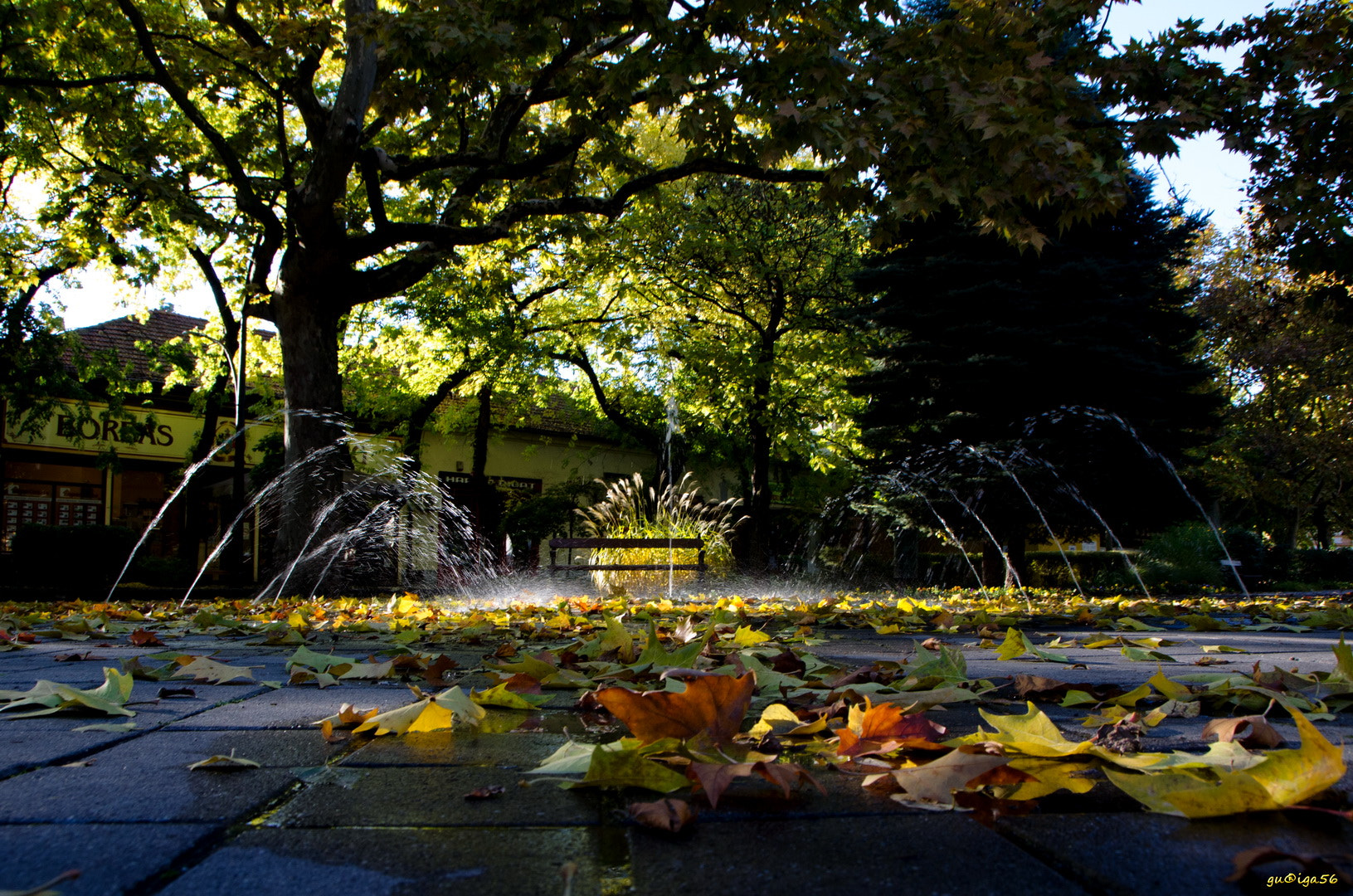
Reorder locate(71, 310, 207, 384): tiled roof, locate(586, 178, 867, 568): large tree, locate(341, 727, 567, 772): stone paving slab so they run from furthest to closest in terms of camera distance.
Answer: locate(71, 310, 207, 384): tiled roof
locate(586, 178, 867, 568): large tree
locate(341, 727, 567, 772): stone paving slab

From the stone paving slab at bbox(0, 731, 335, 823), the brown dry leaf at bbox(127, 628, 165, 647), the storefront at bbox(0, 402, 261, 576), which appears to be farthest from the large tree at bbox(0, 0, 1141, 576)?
the storefront at bbox(0, 402, 261, 576)

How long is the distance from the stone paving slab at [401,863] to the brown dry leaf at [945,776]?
1.41 ft

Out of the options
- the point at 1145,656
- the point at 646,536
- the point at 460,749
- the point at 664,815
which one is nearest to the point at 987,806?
the point at 664,815

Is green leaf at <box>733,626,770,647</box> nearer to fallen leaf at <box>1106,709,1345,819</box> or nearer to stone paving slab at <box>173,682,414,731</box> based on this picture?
stone paving slab at <box>173,682,414,731</box>

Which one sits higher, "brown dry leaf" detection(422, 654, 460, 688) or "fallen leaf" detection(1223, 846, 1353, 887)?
"fallen leaf" detection(1223, 846, 1353, 887)

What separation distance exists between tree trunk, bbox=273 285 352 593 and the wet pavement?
7.73 m

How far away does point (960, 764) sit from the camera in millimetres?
1130

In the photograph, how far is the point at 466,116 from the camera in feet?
33.9

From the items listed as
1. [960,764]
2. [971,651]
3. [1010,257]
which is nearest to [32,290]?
[1010,257]

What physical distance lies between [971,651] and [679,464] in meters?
20.4

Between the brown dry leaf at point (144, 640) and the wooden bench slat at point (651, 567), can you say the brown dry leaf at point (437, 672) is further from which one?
the wooden bench slat at point (651, 567)

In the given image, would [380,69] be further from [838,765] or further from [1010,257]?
[838,765]

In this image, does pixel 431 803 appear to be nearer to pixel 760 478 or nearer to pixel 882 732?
pixel 882 732

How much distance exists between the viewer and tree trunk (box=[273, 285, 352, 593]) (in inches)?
348
